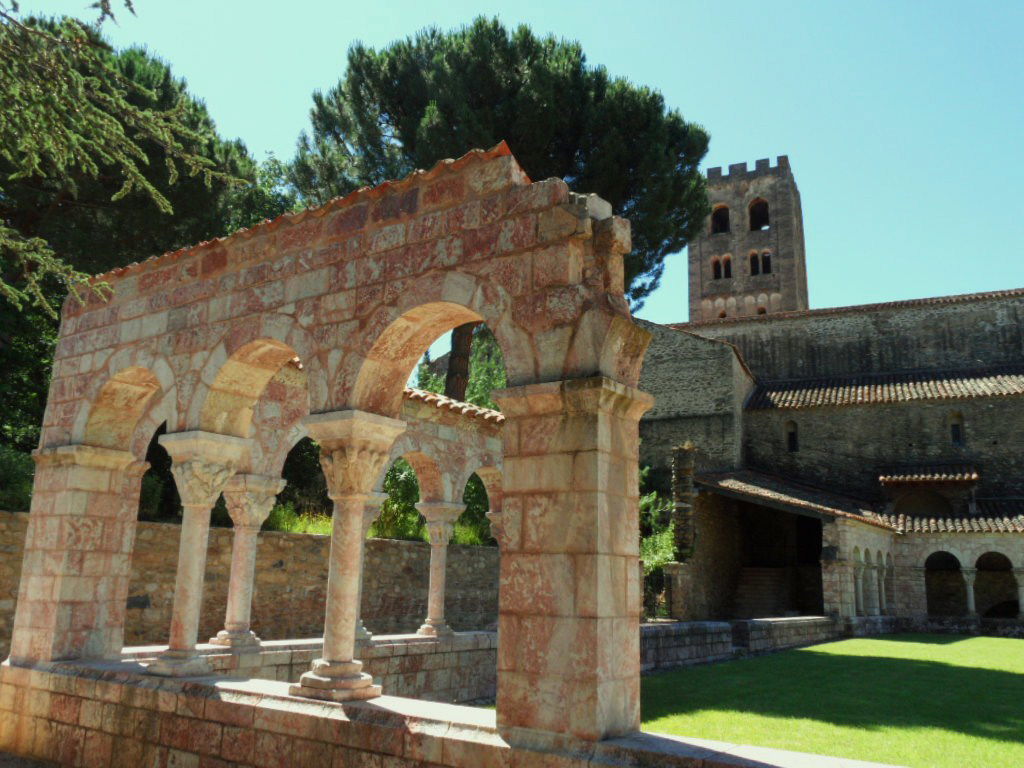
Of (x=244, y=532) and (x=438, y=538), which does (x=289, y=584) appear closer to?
(x=438, y=538)

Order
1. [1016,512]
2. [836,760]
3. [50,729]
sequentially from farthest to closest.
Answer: [1016,512] < [50,729] < [836,760]

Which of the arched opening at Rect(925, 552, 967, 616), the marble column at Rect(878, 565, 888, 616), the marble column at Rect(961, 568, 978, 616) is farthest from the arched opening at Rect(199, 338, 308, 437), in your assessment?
the arched opening at Rect(925, 552, 967, 616)

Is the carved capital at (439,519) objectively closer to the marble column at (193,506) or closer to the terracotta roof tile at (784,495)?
the marble column at (193,506)

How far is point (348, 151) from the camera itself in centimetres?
1888

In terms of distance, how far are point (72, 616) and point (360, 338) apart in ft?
12.3

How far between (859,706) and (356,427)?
558cm

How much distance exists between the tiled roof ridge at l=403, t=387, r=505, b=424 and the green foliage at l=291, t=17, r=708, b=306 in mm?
7220

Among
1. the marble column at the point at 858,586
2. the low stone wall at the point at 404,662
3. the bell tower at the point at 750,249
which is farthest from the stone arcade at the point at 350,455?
the bell tower at the point at 750,249

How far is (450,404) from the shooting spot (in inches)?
439

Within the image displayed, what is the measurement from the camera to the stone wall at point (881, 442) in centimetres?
2320

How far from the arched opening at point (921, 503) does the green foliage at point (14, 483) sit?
70.6 feet

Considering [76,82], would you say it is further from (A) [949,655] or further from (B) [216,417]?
(A) [949,655]

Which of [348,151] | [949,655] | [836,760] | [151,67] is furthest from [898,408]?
[836,760]

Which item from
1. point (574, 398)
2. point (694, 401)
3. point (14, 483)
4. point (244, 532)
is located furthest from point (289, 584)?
point (694, 401)
